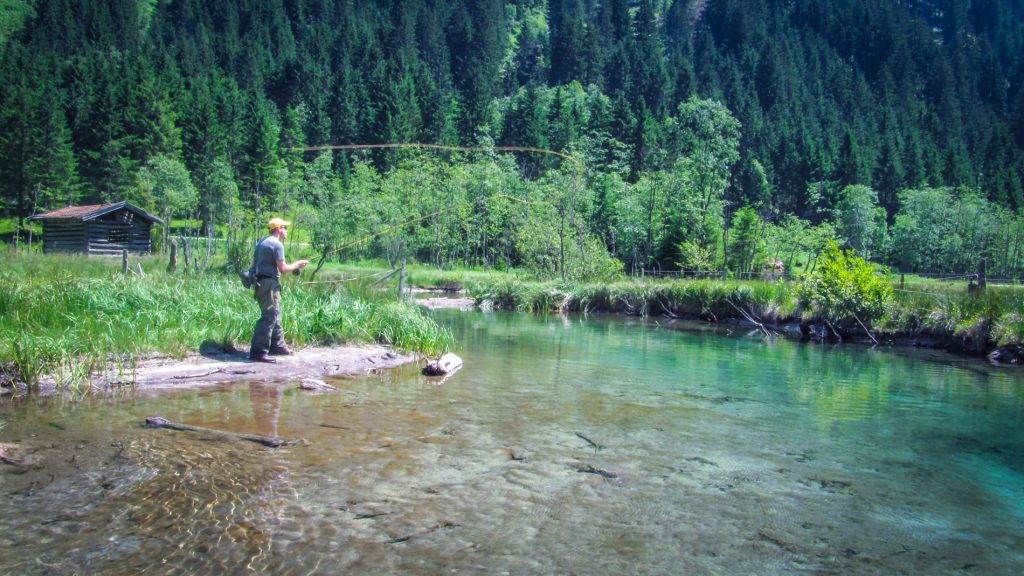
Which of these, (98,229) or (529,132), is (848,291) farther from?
(529,132)

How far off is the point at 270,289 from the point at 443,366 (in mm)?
3075

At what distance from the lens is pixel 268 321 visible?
1049 centimetres

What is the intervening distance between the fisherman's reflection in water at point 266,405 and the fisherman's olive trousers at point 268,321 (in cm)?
94

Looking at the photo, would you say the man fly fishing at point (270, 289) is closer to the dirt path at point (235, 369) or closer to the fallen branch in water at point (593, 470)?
the dirt path at point (235, 369)

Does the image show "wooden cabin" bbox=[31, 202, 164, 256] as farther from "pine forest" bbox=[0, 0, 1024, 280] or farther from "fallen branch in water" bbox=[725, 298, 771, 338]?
"fallen branch in water" bbox=[725, 298, 771, 338]

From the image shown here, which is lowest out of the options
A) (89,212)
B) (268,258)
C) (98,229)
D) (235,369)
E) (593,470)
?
(593,470)

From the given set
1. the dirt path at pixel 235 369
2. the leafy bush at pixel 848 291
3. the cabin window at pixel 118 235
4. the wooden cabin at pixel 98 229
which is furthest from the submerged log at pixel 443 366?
the cabin window at pixel 118 235

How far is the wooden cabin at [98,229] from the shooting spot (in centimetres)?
3875

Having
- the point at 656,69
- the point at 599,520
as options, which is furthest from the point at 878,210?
the point at 599,520

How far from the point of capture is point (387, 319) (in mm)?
13594

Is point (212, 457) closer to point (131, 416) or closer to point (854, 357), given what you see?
point (131, 416)

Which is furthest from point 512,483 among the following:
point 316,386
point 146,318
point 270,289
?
point 146,318

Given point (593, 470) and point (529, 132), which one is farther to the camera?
point (529, 132)

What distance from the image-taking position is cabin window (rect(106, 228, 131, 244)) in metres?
40.1
